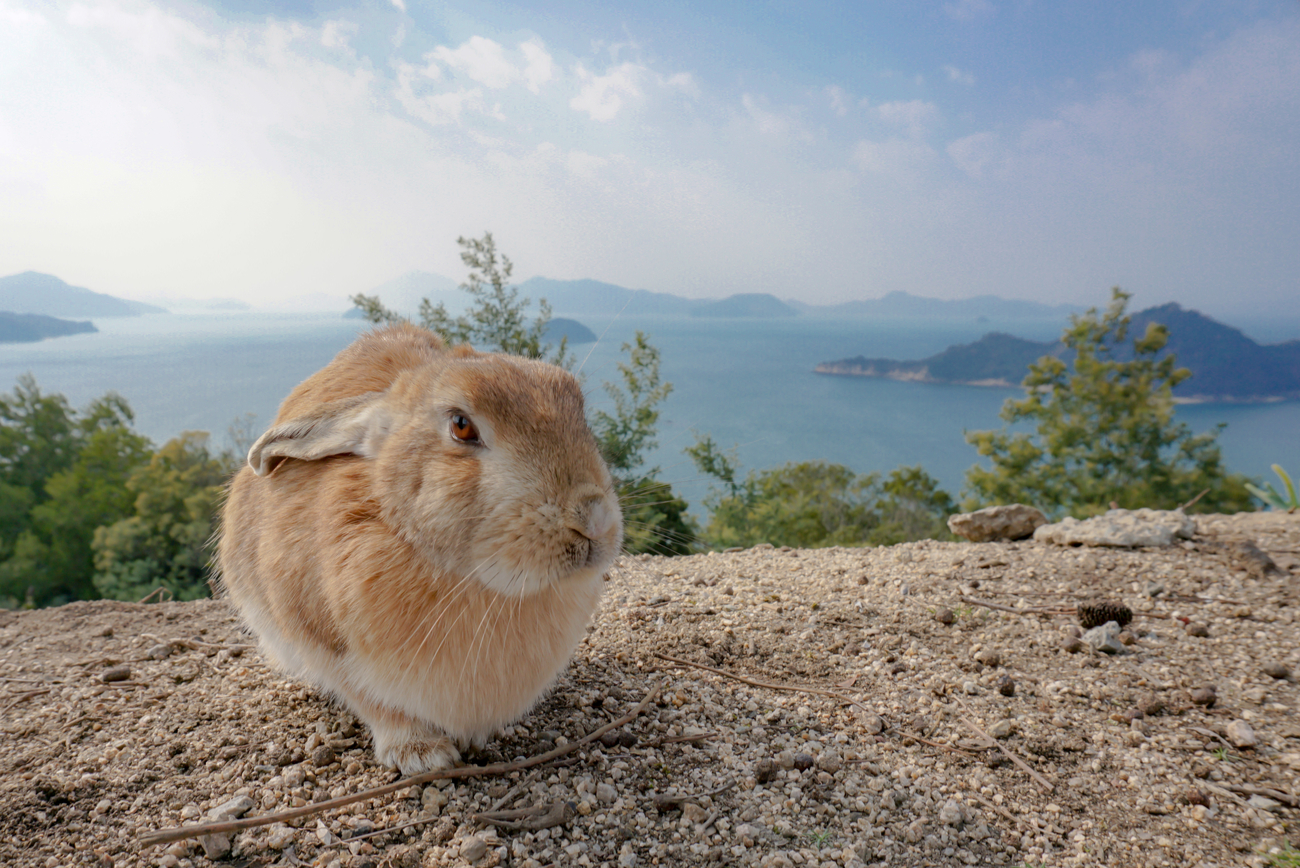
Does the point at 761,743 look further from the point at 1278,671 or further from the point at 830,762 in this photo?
the point at 1278,671

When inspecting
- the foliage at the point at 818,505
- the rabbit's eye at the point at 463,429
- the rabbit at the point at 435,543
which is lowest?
the foliage at the point at 818,505

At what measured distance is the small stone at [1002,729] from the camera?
339 cm

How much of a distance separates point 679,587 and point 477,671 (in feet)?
8.79

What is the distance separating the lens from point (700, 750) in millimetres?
3209

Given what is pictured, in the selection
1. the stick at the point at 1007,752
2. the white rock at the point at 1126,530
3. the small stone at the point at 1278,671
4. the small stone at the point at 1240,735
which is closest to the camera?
the stick at the point at 1007,752

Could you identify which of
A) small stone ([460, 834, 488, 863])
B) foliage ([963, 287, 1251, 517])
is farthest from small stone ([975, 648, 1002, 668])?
foliage ([963, 287, 1251, 517])

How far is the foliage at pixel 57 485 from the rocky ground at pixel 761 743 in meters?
24.0

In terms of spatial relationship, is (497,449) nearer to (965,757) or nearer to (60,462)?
(965,757)

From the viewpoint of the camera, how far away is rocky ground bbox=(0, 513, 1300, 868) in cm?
263

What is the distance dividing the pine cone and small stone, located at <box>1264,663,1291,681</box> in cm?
71

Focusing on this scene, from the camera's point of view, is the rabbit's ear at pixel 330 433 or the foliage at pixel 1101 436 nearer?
the rabbit's ear at pixel 330 433

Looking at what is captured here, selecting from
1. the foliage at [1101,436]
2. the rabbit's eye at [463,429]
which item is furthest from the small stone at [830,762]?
the foliage at [1101,436]

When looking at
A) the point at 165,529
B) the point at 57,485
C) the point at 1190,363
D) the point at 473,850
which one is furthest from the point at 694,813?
the point at 57,485

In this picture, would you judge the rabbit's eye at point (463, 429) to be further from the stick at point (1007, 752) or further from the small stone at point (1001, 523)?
the small stone at point (1001, 523)
